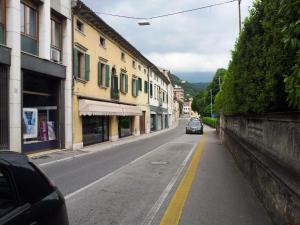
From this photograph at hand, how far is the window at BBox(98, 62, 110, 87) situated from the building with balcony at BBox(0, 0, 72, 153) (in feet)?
20.7

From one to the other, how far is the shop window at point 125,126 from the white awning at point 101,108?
935 mm

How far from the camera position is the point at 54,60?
21.5 m

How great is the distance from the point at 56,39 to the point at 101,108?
6631 mm

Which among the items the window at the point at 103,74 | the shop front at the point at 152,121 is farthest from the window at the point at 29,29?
the shop front at the point at 152,121

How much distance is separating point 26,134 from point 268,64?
1273 centimetres

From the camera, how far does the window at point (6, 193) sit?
3129 mm

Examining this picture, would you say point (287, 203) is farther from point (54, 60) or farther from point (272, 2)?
point (54, 60)

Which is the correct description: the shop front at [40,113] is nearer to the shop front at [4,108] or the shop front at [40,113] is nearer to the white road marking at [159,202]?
the shop front at [4,108]

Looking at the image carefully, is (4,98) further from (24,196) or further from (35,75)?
(24,196)

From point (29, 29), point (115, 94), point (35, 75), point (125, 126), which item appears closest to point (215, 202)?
point (35, 75)

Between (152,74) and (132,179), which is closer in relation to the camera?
(132,179)

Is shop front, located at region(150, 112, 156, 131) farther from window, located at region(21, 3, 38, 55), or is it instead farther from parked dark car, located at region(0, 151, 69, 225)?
parked dark car, located at region(0, 151, 69, 225)

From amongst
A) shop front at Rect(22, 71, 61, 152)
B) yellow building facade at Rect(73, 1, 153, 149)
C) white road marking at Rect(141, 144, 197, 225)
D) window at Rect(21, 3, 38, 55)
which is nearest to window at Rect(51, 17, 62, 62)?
shop front at Rect(22, 71, 61, 152)

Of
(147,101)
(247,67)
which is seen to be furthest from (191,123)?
(247,67)
